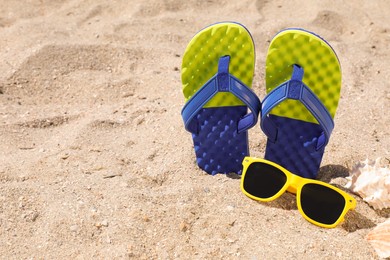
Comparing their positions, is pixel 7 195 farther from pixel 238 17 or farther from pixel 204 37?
pixel 238 17

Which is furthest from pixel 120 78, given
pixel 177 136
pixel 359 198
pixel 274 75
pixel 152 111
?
pixel 359 198

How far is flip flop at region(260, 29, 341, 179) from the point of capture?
56.9 inches

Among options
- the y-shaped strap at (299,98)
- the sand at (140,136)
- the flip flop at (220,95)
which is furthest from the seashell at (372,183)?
the flip flop at (220,95)

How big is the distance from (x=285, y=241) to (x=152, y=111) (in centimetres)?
84

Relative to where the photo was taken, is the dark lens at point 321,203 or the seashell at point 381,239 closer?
the seashell at point 381,239

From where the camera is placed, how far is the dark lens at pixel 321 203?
148cm

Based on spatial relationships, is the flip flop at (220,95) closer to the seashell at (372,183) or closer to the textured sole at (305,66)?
the textured sole at (305,66)

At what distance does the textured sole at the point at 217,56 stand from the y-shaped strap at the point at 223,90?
0.05 metres

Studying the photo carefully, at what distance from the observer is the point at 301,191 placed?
1.51 m

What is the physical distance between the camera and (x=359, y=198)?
1.59 metres

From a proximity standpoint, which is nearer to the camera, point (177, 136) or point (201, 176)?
point (201, 176)

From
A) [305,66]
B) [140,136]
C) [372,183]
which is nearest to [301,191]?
[372,183]

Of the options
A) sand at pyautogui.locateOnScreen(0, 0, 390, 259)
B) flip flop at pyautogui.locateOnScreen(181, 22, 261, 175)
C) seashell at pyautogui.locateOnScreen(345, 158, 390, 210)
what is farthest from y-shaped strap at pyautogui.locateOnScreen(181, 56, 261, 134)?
seashell at pyautogui.locateOnScreen(345, 158, 390, 210)

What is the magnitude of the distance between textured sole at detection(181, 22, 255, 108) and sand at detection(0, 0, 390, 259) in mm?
267
